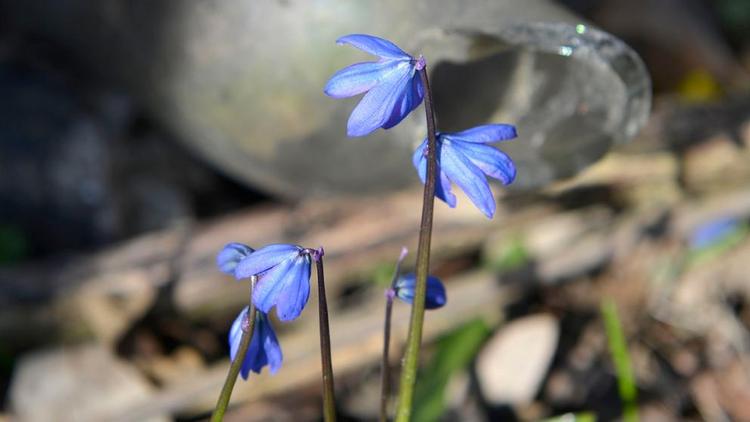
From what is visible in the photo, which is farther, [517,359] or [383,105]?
[517,359]

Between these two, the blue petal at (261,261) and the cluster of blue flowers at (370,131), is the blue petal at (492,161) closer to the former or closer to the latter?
the cluster of blue flowers at (370,131)

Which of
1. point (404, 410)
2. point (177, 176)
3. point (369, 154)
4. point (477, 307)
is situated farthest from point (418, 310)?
point (177, 176)

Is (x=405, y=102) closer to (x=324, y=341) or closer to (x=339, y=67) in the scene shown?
(x=324, y=341)

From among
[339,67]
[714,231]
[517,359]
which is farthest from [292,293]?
[714,231]

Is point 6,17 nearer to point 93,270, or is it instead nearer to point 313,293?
point 93,270

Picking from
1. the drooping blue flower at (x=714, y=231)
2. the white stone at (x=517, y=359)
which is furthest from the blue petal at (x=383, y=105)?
the drooping blue flower at (x=714, y=231)
